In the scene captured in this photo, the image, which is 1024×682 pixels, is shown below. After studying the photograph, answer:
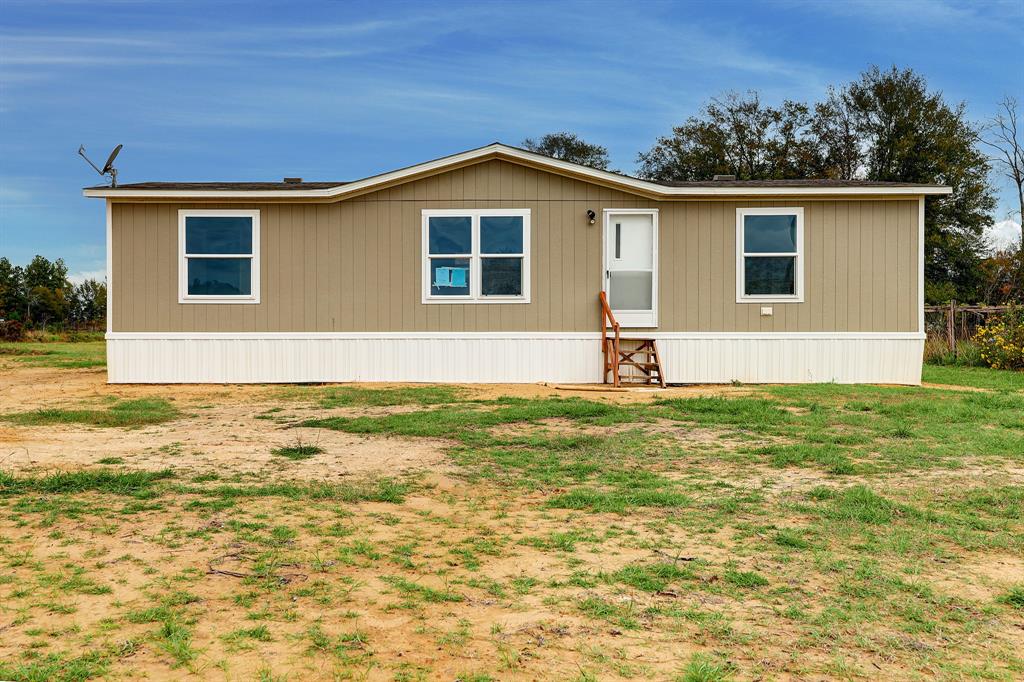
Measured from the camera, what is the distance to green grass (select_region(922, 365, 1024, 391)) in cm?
1318

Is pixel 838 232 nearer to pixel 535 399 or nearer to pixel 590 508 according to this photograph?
pixel 535 399

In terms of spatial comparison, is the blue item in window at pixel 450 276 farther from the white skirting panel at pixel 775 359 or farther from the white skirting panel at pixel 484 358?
the white skirting panel at pixel 775 359

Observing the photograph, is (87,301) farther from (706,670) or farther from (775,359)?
(706,670)

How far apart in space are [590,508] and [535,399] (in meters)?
5.60

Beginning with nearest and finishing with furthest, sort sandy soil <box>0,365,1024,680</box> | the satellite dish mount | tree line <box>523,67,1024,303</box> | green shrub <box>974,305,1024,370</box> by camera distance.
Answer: sandy soil <box>0,365,1024,680</box> → the satellite dish mount → green shrub <box>974,305,1024,370</box> → tree line <box>523,67,1024,303</box>

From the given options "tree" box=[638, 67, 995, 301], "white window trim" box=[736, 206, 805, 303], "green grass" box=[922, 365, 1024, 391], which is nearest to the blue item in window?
"white window trim" box=[736, 206, 805, 303]

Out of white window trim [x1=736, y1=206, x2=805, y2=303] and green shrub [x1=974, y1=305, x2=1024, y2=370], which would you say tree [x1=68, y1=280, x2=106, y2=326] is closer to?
white window trim [x1=736, y1=206, x2=805, y2=303]

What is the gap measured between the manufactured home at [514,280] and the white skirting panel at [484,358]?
30mm

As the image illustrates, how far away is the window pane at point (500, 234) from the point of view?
13289mm

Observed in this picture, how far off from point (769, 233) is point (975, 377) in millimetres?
4703

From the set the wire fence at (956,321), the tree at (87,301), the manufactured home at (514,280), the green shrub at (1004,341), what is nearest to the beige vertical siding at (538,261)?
the manufactured home at (514,280)

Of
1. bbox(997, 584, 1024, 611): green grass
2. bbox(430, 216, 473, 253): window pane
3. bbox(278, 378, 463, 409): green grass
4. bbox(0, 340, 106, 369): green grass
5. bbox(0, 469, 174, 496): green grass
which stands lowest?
bbox(997, 584, 1024, 611): green grass

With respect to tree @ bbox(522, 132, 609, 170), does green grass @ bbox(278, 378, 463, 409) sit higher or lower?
lower

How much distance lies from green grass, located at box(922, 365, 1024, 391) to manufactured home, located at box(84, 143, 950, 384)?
1039 millimetres
